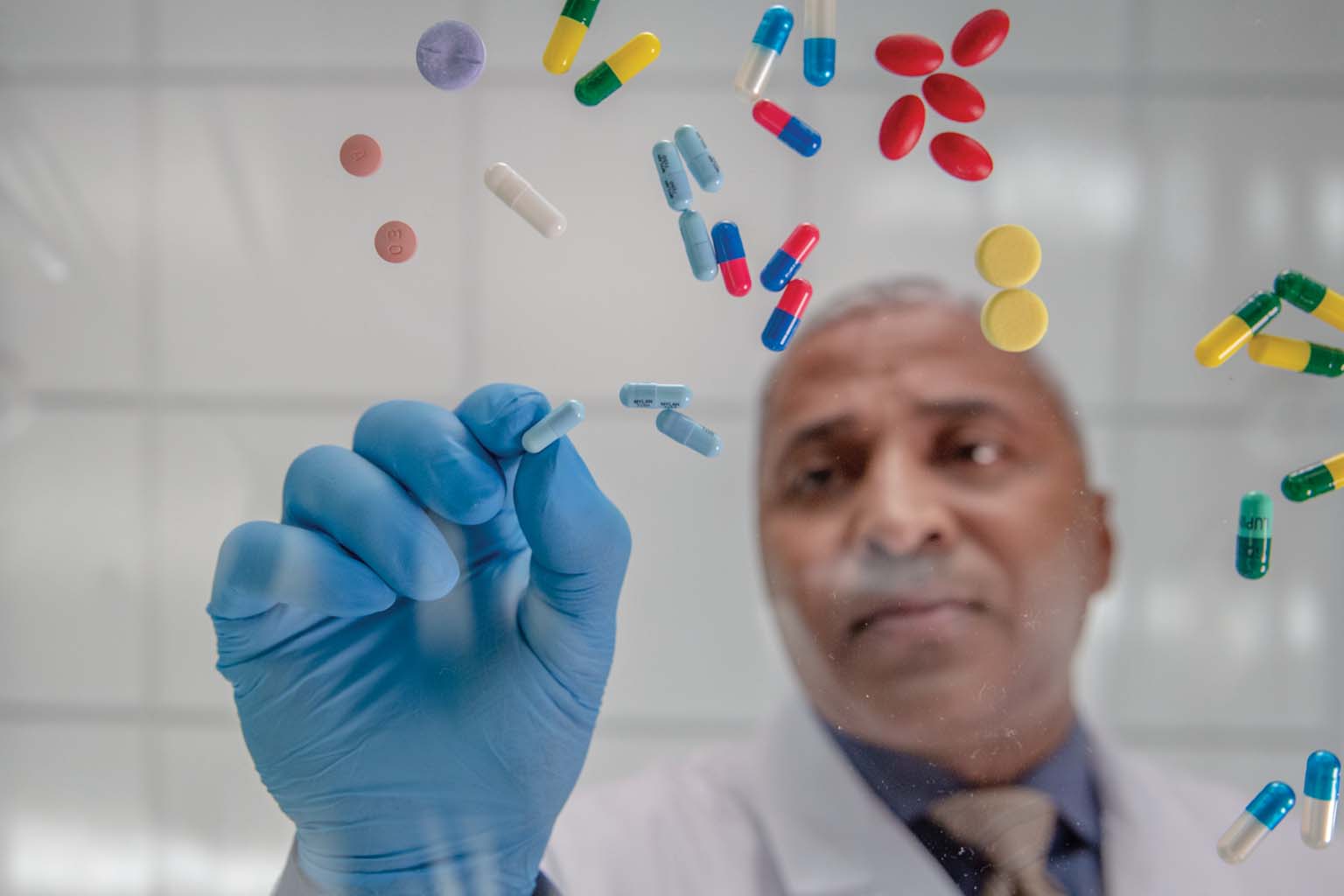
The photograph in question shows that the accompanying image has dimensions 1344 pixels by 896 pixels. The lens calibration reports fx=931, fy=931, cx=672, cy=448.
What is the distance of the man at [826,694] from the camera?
933 mm

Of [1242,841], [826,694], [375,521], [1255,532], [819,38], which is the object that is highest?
[819,38]

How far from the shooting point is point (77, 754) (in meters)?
1.10

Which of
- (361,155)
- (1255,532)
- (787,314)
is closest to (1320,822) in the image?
(1255,532)

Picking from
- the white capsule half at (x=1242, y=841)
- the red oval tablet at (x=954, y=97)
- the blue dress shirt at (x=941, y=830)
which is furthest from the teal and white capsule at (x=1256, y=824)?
the red oval tablet at (x=954, y=97)

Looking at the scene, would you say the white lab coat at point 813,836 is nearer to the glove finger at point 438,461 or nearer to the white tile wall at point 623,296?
the white tile wall at point 623,296

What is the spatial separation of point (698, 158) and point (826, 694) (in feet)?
1.95

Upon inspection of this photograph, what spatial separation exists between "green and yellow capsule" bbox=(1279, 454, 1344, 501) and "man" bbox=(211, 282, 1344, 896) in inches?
9.3

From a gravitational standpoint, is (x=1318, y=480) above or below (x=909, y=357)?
below

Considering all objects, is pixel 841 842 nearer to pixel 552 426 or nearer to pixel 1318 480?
pixel 552 426

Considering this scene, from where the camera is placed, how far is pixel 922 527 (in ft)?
3.26

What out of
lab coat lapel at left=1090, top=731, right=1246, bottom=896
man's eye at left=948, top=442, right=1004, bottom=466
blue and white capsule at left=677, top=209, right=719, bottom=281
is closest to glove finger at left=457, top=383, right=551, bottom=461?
blue and white capsule at left=677, top=209, right=719, bottom=281

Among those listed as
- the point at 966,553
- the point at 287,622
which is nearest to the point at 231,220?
the point at 287,622

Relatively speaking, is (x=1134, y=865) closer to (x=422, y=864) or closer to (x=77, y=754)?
(x=422, y=864)

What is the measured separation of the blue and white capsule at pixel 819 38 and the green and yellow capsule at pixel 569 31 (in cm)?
23
